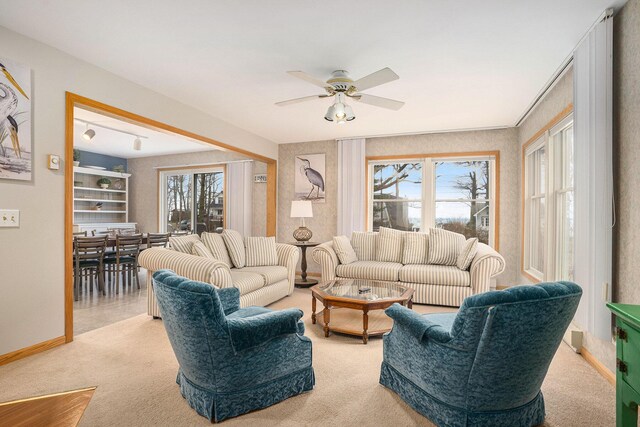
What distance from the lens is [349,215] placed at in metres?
5.88

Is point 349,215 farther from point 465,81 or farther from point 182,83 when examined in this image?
point 182,83

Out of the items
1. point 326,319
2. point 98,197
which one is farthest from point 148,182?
point 326,319

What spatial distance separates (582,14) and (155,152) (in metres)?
7.44

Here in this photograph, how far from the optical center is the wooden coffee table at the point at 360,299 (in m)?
2.95

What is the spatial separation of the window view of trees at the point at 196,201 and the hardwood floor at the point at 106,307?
2568 millimetres

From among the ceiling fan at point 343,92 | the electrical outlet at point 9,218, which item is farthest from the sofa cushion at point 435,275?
the electrical outlet at point 9,218

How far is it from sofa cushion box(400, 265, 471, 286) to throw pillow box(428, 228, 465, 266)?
15cm

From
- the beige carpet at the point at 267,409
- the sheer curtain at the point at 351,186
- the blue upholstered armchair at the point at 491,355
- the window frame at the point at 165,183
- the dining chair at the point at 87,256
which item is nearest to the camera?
the blue upholstered armchair at the point at 491,355

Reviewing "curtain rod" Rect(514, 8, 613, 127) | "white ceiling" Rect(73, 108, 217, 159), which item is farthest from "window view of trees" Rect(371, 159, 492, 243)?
"white ceiling" Rect(73, 108, 217, 159)

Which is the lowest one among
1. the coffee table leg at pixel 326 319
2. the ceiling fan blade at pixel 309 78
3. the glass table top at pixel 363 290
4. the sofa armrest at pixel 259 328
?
the coffee table leg at pixel 326 319

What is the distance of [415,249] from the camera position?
4.78m

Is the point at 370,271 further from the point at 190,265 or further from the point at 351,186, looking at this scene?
the point at 190,265

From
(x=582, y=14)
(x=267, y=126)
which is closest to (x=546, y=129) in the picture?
(x=582, y=14)

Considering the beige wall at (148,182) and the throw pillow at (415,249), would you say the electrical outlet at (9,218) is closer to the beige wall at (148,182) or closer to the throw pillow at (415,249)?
the throw pillow at (415,249)
